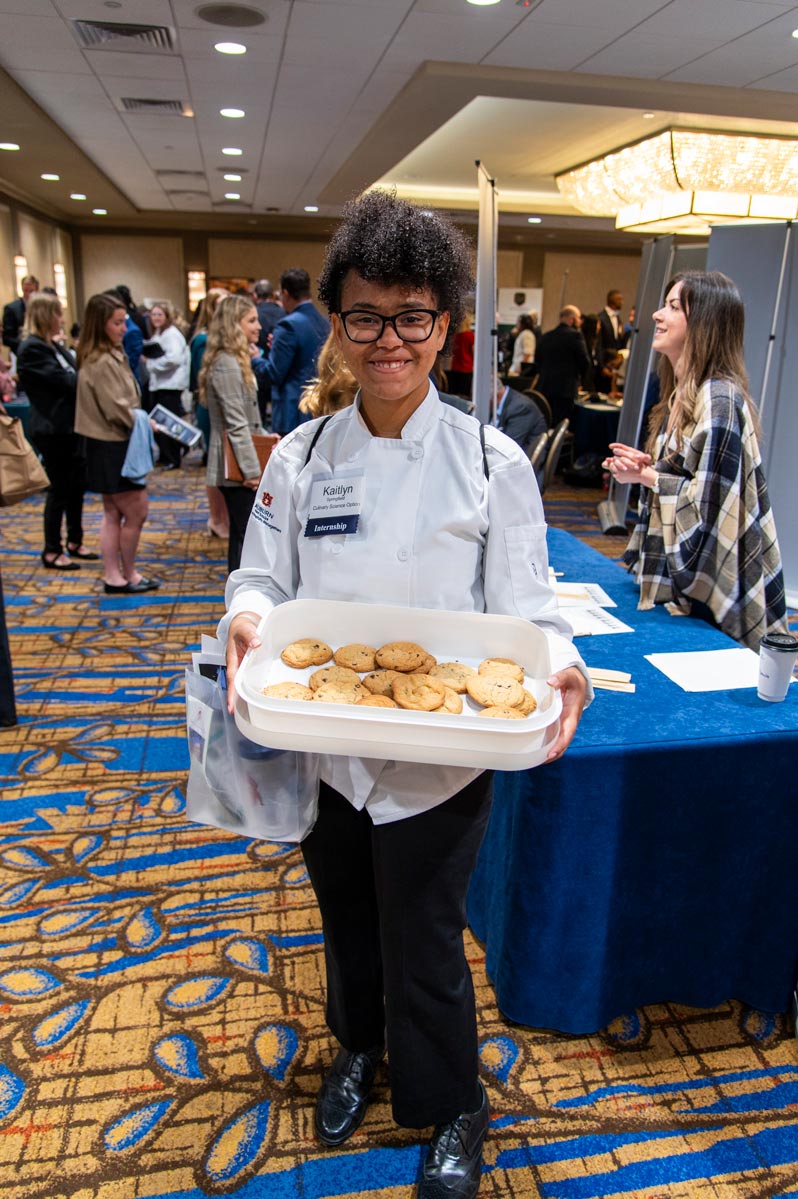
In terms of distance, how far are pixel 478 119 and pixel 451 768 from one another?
7704 millimetres

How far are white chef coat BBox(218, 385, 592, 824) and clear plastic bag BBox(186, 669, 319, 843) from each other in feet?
0.19

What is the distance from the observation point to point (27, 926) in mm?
2113

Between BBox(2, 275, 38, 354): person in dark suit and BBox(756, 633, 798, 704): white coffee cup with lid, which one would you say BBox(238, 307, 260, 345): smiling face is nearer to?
BBox(756, 633, 798, 704): white coffee cup with lid

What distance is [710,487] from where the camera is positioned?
7.28ft

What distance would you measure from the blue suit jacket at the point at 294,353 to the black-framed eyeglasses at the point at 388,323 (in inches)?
114

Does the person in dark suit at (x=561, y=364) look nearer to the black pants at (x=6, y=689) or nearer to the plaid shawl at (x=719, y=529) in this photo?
the plaid shawl at (x=719, y=529)

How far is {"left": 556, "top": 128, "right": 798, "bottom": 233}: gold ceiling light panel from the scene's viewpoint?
6.90m

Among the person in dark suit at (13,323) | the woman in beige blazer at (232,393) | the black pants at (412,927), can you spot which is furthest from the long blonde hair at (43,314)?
the black pants at (412,927)

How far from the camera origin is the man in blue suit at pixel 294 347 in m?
4.09

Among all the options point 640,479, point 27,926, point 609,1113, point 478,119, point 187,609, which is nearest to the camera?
point 609,1113

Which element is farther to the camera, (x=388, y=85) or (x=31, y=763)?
(x=388, y=85)

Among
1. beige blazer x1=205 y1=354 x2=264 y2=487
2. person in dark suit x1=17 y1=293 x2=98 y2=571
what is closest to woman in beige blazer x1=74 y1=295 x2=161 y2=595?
person in dark suit x1=17 y1=293 x2=98 y2=571

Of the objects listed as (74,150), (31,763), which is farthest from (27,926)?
(74,150)

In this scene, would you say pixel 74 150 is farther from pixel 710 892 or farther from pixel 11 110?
pixel 710 892
